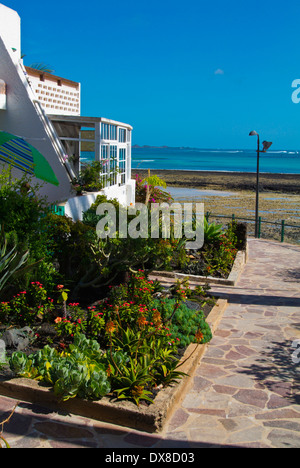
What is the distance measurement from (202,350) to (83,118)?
30.6ft

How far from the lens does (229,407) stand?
471 centimetres

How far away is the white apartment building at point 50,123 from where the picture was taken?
1203cm

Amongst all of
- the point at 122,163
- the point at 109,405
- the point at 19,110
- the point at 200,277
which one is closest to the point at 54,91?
the point at 19,110

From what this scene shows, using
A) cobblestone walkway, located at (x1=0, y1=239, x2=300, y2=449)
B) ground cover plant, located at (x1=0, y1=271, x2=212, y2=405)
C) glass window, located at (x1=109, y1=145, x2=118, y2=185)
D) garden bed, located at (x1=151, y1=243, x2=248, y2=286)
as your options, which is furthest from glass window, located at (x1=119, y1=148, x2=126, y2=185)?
ground cover plant, located at (x1=0, y1=271, x2=212, y2=405)

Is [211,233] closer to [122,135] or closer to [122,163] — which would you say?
[122,163]

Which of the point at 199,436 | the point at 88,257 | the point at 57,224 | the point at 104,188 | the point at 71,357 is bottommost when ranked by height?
the point at 199,436

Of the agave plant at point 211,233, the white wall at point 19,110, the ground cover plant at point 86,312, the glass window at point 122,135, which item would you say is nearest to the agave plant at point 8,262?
the ground cover plant at point 86,312

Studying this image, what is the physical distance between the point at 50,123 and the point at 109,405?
10.2m

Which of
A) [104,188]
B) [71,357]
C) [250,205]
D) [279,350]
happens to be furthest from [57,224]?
[250,205]

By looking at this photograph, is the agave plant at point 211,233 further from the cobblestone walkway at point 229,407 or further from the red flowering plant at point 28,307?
the red flowering plant at point 28,307

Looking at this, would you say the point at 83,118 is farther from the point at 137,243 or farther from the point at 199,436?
the point at 199,436

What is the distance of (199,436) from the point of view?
411 cm

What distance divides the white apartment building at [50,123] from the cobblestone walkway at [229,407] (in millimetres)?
5719

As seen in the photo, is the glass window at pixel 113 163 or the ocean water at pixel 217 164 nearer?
the glass window at pixel 113 163
